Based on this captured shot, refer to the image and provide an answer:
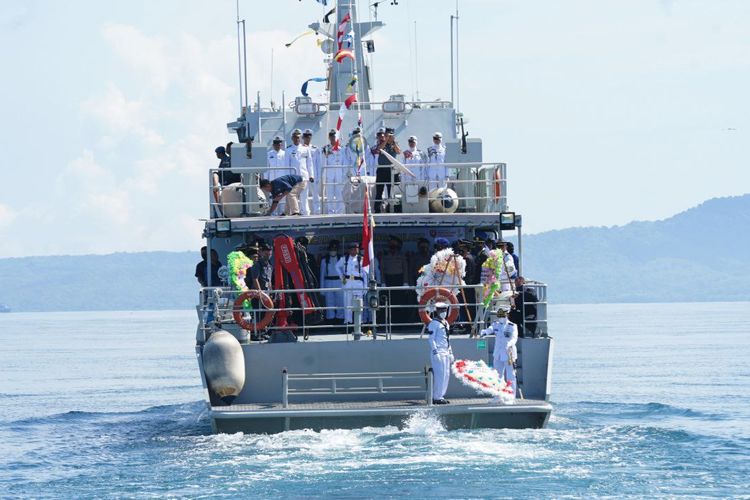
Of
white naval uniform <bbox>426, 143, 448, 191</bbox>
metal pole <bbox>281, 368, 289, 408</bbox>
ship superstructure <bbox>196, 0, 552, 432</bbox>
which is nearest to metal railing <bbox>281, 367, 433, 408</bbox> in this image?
ship superstructure <bbox>196, 0, 552, 432</bbox>

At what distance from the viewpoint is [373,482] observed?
54.1 ft

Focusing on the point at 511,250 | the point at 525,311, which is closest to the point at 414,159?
the point at 511,250

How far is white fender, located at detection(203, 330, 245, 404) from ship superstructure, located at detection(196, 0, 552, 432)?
21mm

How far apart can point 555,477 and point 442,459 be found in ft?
5.40

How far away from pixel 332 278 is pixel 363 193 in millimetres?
1713

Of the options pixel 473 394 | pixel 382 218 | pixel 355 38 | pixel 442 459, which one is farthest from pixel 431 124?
pixel 442 459

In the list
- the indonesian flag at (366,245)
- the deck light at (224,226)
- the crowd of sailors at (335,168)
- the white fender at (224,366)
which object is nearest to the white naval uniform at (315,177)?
the crowd of sailors at (335,168)

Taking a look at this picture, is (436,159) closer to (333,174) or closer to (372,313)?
(333,174)

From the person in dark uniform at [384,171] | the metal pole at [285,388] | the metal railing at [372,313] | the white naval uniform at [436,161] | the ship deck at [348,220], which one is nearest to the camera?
the metal pole at [285,388]

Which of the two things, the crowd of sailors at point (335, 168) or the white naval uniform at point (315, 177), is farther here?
the white naval uniform at point (315, 177)

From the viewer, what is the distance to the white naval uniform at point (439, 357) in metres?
19.6

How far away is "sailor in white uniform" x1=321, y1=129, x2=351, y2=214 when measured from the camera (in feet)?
81.3

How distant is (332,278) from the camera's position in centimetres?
2347

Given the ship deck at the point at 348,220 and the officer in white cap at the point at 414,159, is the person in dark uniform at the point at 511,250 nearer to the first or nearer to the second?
the ship deck at the point at 348,220
